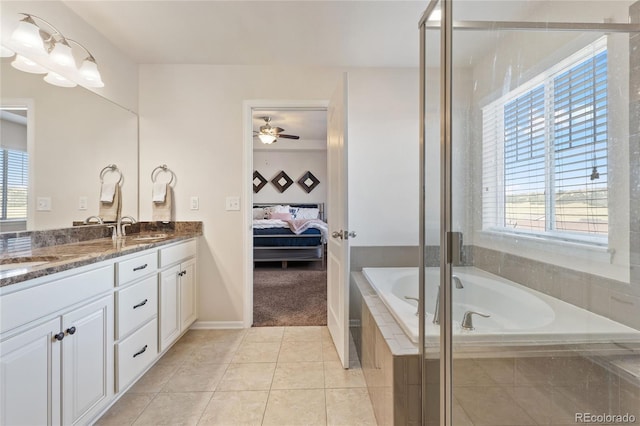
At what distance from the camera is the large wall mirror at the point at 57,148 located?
1.54 m

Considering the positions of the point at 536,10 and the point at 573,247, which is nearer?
the point at 573,247

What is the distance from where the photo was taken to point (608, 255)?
1.09 m

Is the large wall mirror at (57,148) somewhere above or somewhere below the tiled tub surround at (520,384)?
above

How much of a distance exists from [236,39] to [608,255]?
252 centimetres

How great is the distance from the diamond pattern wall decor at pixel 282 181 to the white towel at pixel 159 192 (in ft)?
13.5

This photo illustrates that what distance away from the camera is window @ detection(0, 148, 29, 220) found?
58.9 inches

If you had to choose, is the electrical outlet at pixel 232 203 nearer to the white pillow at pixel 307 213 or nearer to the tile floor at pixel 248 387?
the tile floor at pixel 248 387

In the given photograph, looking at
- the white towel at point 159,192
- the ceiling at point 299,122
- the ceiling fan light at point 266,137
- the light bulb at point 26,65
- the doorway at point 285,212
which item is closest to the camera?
the light bulb at point 26,65

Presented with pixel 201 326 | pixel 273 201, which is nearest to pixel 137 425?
pixel 201 326

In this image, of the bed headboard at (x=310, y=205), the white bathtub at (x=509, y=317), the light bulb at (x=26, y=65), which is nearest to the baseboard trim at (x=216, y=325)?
the white bathtub at (x=509, y=317)

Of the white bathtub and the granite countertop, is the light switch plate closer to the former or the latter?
the granite countertop

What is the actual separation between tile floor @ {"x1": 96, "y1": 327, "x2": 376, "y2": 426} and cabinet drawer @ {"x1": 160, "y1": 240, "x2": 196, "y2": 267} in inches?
27.5

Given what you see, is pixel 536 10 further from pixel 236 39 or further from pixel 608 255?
pixel 236 39

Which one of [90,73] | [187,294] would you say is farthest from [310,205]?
[90,73]
